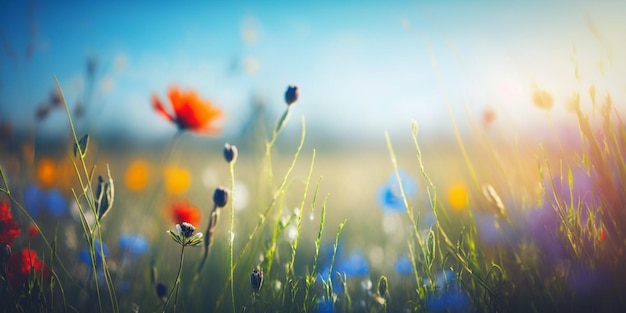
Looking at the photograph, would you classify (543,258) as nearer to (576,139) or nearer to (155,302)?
(576,139)

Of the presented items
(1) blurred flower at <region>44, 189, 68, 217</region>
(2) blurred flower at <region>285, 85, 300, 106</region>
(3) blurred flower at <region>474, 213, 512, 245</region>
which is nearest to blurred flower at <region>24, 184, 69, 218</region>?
(1) blurred flower at <region>44, 189, 68, 217</region>

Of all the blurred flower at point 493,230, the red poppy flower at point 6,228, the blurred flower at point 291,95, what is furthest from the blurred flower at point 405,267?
the red poppy flower at point 6,228

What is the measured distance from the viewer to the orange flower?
158 cm

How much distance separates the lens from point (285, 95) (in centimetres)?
119


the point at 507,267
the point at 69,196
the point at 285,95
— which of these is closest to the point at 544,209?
the point at 507,267

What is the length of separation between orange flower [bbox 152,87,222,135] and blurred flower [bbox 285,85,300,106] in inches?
20.9

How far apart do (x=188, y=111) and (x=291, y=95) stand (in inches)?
22.0

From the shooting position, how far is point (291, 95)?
3.90 ft

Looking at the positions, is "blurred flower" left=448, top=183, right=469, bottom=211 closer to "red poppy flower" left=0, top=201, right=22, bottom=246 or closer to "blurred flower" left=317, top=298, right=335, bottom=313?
"blurred flower" left=317, top=298, right=335, bottom=313

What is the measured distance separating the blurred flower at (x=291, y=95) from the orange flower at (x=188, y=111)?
0.53 metres

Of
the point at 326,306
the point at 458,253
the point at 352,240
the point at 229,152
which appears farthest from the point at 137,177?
the point at 458,253

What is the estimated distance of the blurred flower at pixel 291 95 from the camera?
3.90ft

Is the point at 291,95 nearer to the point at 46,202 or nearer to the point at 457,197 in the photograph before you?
the point at 457,197

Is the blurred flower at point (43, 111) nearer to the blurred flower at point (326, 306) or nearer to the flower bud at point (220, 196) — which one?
the flower bud at point (220, 196)
